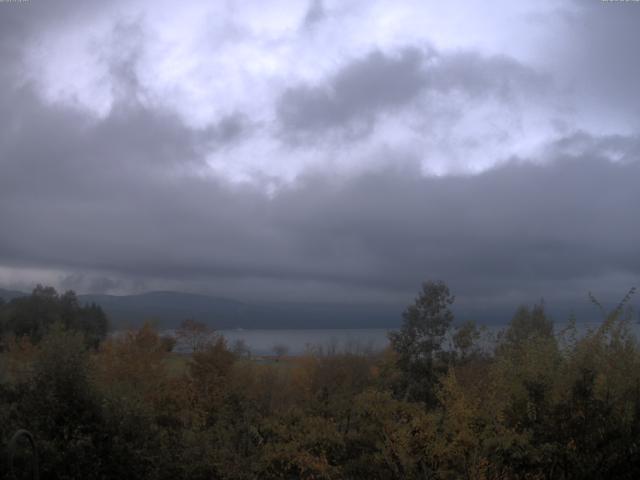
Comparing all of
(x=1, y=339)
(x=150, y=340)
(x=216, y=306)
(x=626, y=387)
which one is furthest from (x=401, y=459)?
(x=216, y=306)

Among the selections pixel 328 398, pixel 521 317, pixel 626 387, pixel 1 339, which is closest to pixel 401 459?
pixel 626 387

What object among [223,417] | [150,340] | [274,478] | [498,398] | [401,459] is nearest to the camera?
[498,398]

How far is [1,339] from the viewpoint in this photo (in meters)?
58.3

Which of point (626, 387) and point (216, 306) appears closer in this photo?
point (626, 387)

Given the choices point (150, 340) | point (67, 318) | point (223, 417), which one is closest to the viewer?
point (223, 417)

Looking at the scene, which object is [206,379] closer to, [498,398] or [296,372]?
[296,372]

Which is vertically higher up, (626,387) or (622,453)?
(626,387)

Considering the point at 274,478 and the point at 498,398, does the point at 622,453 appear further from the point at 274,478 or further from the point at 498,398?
the point at 274,478

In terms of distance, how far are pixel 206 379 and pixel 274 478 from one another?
20.6 metres

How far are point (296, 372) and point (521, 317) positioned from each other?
16153mm

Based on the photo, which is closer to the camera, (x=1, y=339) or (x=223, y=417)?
(x=223, y=417)

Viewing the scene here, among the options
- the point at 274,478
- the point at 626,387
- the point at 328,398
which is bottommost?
the point at 274,478

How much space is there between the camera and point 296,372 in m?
43.8

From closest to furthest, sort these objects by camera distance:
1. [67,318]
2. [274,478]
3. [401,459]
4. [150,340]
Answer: [401,459], [274,478], [150,340], [67,318]
